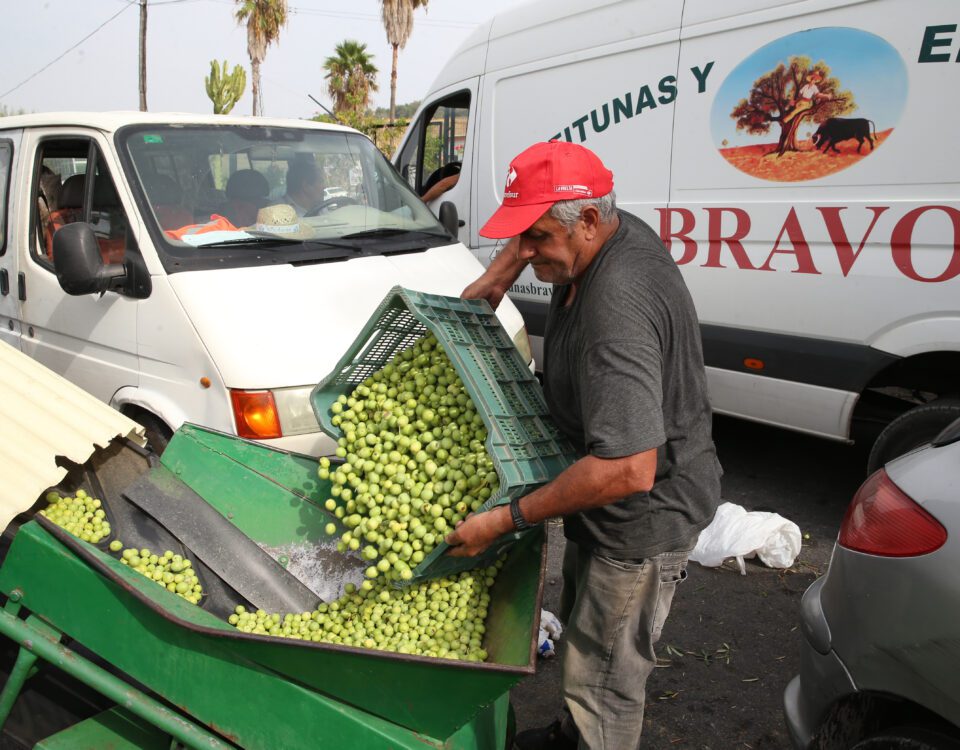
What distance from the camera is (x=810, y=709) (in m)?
2.33

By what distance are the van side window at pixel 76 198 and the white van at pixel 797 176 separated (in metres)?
3.08

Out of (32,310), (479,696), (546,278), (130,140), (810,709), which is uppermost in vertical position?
(130,140)

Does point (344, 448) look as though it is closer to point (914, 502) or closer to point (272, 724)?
point (272, 724)

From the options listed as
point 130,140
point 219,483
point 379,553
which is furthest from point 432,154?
point 379,553

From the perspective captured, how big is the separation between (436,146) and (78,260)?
4.59 metres

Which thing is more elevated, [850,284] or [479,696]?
[850,284]

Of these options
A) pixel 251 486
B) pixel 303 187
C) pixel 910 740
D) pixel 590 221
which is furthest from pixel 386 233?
pixel 910 740

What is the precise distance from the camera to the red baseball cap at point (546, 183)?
2.14m

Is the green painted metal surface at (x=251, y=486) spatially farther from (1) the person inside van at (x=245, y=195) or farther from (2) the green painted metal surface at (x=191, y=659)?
(1) the person inside van at (x=245, y=195)

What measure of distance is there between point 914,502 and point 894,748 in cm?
63

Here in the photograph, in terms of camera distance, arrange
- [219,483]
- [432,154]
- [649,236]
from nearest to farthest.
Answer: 1. [649,236]
2. [219,483]
3. [432,154]

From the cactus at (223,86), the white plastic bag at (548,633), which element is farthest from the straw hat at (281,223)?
the cactus at (223,86)

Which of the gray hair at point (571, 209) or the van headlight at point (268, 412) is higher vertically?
the gray hair at point (571, 209)

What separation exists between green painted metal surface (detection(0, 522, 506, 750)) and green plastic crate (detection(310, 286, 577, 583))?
465 millimetres
